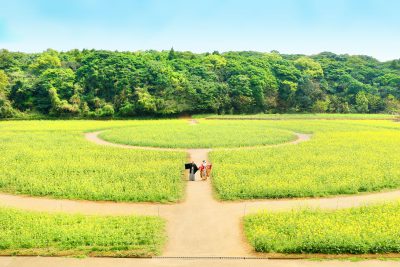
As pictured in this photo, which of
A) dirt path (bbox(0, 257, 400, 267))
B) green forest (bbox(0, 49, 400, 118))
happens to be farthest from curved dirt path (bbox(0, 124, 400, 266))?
green forest (bbox(0, 49, 400, 118))

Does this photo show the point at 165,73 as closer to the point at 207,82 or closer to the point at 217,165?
the point at 207,82

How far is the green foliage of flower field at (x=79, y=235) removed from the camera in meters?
12.5

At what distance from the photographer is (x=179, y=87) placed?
260 ft

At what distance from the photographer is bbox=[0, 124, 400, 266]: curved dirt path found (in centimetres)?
1298

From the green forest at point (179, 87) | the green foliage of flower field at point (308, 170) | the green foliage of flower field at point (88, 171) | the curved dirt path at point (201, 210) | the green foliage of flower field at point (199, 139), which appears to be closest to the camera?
the curved dirt path at point (201, 210)

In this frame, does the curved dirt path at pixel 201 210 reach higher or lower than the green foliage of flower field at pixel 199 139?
lower

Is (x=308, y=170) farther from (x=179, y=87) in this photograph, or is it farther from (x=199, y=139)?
(x=179, y=87)

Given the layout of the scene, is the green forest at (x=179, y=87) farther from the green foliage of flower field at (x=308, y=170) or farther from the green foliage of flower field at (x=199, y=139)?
the green foliage of flower field at (x=308, y=170)

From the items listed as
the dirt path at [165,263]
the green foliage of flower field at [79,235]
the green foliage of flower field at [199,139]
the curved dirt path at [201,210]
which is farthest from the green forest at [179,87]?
the dirt path at [165,263]

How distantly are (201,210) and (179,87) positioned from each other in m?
64.0

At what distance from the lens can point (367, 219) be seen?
50.0 ft

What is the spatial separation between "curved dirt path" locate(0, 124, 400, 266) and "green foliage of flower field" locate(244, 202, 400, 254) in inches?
32.8

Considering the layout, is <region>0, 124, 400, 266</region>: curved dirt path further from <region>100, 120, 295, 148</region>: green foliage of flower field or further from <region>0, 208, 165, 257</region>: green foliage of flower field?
<region>100, 120, 295, 148</region>: green foliage of flower field

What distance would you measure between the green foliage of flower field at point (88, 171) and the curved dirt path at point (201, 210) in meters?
0.81
